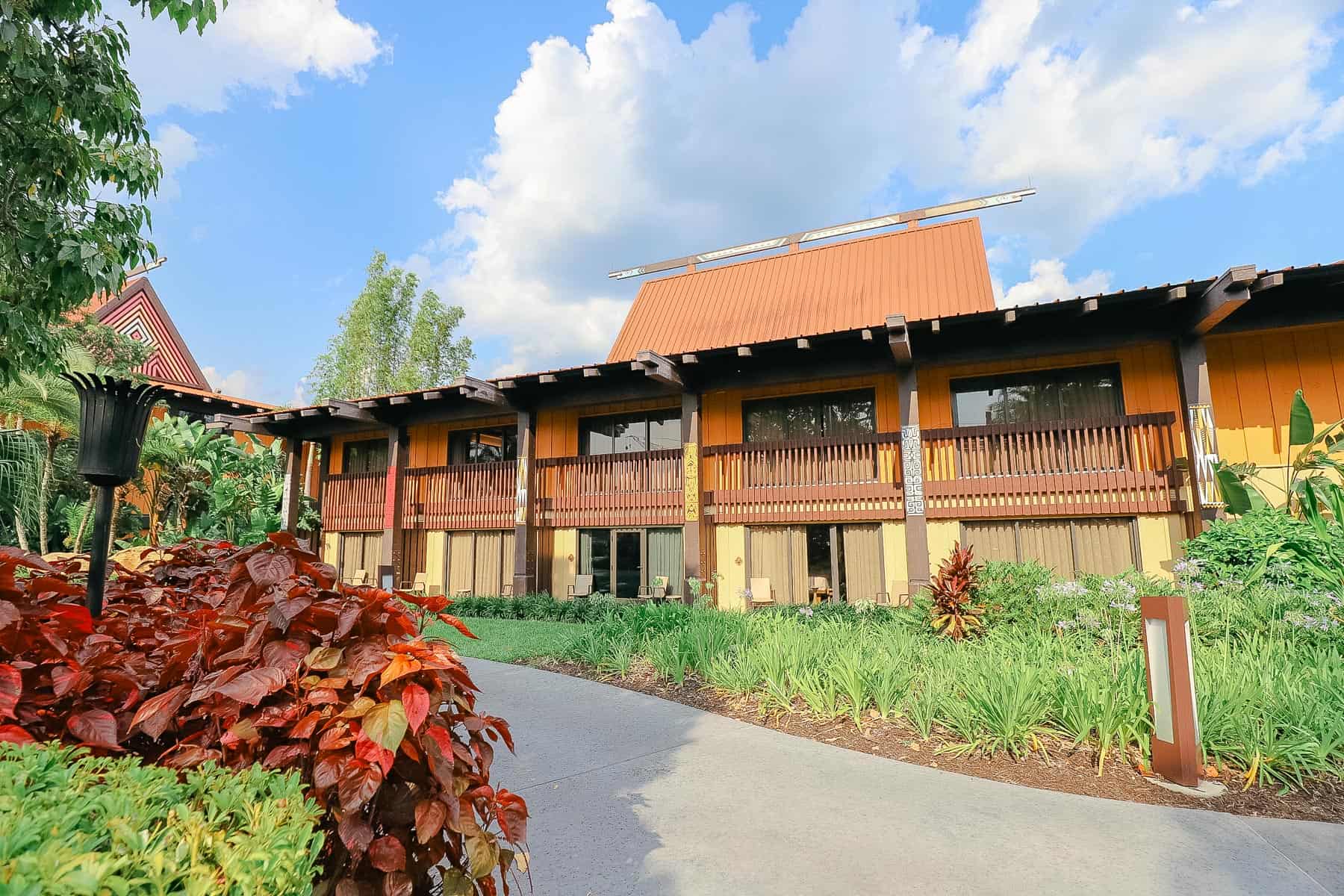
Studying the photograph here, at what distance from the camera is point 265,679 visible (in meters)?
1.91

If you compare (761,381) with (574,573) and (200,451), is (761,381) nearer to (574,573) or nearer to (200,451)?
(574,573)

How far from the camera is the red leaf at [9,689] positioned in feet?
5.77

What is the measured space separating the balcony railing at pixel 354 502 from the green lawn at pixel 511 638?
552 cm

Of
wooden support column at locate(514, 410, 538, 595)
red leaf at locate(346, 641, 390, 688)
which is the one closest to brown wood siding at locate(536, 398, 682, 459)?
wooden support column at locate(514, 410, 538, 595)

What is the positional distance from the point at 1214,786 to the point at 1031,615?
10.7 feet

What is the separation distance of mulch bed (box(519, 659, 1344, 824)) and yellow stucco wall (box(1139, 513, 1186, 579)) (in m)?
7.70

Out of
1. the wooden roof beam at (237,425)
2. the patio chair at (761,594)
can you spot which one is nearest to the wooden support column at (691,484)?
the patio chair at (761,594)

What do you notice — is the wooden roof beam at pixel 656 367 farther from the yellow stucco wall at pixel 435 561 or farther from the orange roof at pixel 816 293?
the yellow stucco wall at pixel 435 561

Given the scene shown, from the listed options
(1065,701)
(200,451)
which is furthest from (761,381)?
(200,451)

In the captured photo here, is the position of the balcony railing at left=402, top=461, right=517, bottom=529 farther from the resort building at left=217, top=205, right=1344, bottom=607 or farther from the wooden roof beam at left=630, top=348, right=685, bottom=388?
the wooden roof beam at left=630, top=348, right=685, bottom=388

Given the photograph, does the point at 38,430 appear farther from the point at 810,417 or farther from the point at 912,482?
the point at 912,482

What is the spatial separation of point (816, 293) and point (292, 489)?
15316 millimetres

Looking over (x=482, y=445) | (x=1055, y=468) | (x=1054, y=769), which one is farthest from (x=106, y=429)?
(x=482, y=445)

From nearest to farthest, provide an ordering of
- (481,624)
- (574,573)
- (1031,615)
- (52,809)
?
→ (52,809), (1031,615), (481,624), (574,573)
